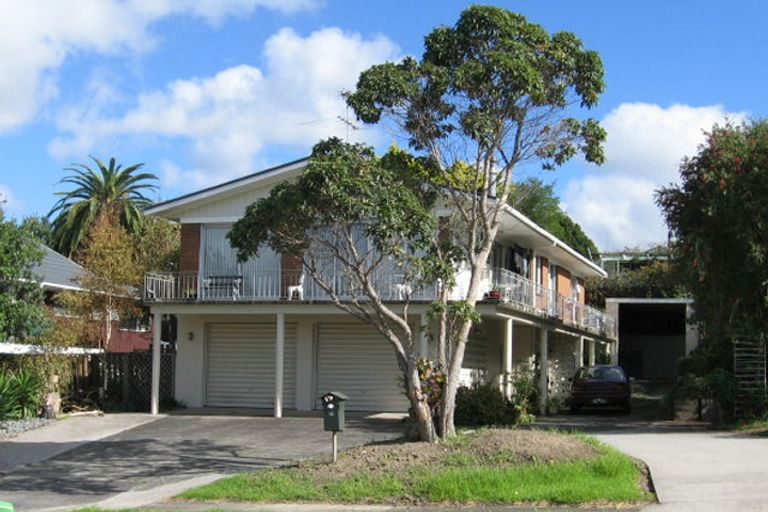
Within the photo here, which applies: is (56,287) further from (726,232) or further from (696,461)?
(696,461)

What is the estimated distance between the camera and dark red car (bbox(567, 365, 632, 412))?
26.3m

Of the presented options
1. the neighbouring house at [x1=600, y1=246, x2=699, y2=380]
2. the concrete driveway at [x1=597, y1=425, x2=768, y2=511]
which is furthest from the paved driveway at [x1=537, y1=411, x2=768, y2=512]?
the neighbouring house at [x1=600, y1=246, x2=699, y2=380]

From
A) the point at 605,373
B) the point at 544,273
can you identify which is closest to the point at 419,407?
the point at 605,373

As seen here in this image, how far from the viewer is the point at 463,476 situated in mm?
11898

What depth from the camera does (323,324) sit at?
960 inches

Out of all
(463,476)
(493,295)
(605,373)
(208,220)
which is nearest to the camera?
(463,476)

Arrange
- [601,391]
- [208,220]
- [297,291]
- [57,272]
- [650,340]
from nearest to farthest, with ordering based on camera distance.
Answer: [297,291], [208,220], [601,391], [57,272], [650,340]

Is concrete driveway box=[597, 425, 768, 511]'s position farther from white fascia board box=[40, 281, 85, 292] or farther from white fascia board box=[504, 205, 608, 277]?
white fascia board box=[40, 281, 85, 292]

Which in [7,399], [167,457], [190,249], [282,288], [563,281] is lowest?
[167,457]

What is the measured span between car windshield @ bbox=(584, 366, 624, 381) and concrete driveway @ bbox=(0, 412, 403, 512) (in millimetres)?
7792

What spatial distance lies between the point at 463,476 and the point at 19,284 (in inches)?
616

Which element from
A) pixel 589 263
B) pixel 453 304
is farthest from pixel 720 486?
pixel 589 263

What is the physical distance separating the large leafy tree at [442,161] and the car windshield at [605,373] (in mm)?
12173

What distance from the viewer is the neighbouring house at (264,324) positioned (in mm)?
23266
